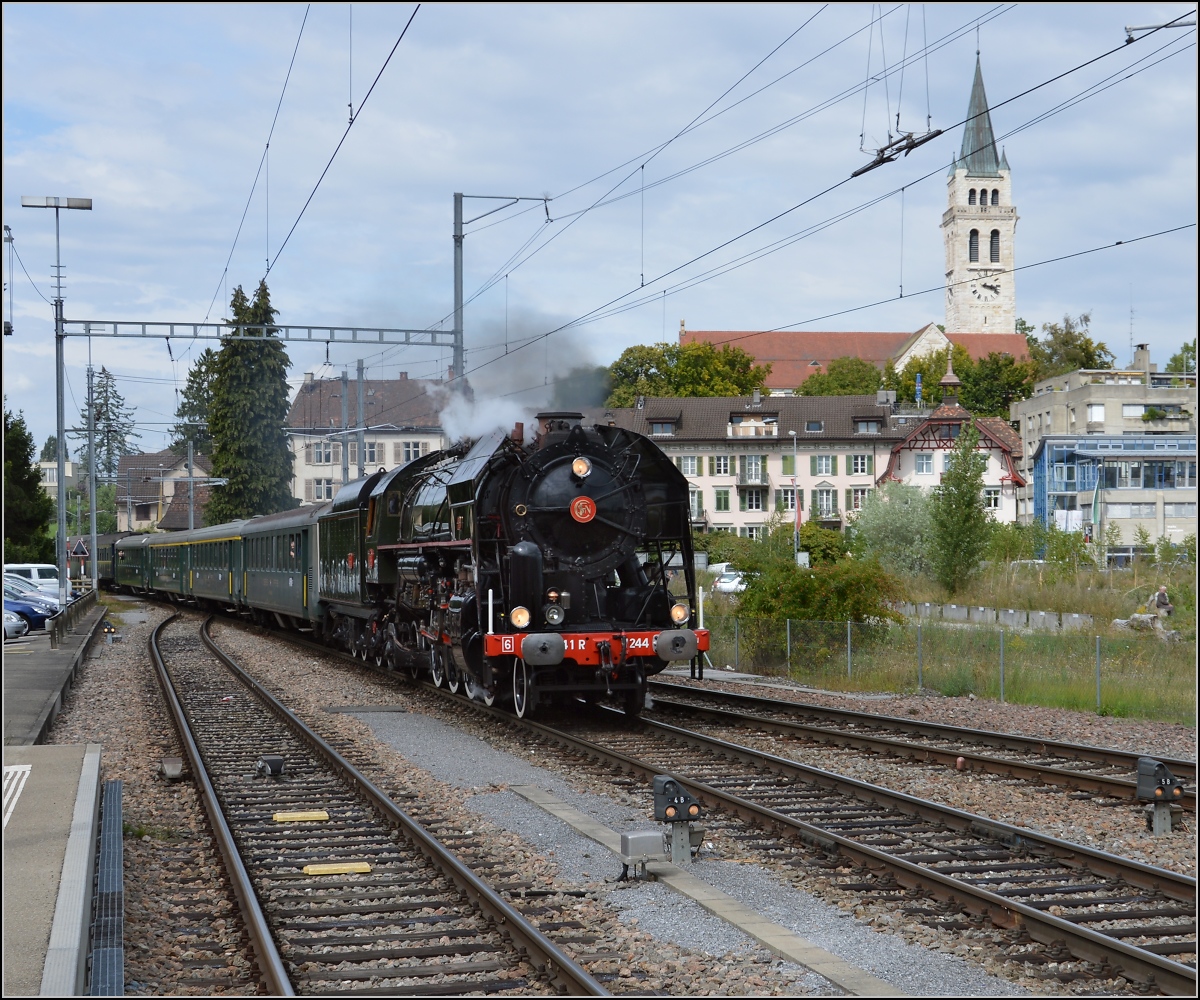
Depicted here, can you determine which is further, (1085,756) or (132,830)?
(1085,756)

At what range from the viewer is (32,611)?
35312 millimetres

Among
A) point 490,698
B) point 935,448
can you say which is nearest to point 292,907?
point 490,698

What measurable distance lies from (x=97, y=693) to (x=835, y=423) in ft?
214

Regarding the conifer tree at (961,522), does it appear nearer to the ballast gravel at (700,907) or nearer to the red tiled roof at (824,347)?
the ballast gravel at (700,907)

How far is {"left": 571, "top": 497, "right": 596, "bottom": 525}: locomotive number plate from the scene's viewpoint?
49.0 ft

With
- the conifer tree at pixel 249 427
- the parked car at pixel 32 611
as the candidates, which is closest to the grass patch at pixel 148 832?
the parked car at pixel 32 611

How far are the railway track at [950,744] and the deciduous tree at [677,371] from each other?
73452 mm

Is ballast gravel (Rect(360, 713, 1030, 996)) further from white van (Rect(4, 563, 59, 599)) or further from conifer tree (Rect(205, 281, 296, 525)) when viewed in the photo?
conifer tree (Rect(205, 281, 296, 525))

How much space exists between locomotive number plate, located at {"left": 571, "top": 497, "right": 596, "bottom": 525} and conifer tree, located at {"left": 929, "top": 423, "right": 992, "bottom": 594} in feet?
84.2

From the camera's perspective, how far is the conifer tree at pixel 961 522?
38.4m

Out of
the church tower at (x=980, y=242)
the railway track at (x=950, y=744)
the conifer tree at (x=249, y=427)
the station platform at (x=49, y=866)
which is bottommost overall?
the railway track at (x=950, y=744)

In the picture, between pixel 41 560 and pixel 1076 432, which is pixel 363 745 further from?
pixel 1076 432

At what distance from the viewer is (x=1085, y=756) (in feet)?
41.8

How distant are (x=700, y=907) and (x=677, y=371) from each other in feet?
281
